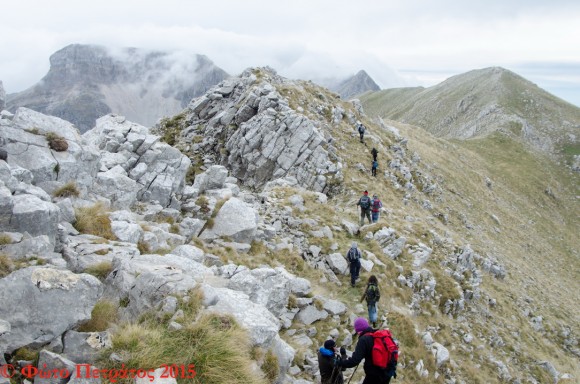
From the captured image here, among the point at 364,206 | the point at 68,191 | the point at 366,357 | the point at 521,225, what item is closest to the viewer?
the point at 366,357

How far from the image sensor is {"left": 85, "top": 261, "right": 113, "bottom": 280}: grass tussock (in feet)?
33.2

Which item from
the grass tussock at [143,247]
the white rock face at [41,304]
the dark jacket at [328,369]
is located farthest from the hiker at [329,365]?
the grass tussock at [143,247]

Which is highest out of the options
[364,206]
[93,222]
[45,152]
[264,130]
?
[45,152]

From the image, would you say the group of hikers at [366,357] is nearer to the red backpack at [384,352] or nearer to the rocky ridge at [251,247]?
the red backpack at [384,352]

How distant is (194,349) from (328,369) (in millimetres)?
4409

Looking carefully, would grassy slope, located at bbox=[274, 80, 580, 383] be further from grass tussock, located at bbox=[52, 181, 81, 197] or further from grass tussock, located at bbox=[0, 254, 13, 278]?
grass tussock, located at bbox=[0, 254, 13, 278]

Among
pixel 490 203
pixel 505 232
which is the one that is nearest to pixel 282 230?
pixel 505 232

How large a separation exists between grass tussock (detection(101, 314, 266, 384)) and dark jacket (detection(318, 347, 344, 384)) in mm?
2585

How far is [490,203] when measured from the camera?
50.6 meters

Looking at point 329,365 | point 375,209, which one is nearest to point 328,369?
point 329,365

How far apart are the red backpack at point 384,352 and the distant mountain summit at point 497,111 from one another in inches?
3940

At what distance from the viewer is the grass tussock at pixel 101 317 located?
28.3ft

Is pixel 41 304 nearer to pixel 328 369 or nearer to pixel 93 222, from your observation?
pixel 93 222

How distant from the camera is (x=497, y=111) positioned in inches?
4198
